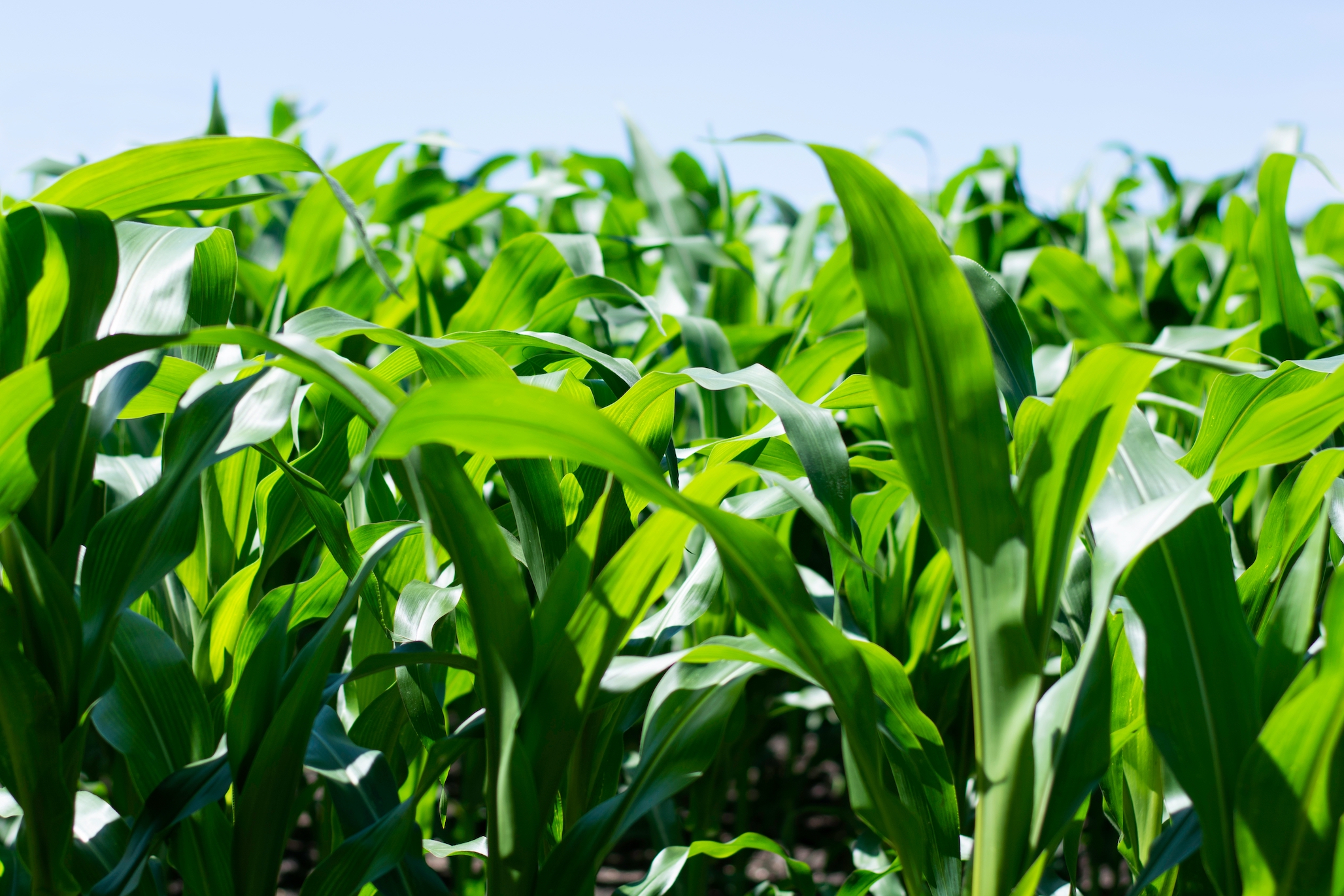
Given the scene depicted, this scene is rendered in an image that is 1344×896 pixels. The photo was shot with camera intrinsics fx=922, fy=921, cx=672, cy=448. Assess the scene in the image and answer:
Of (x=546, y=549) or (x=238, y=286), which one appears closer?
(x=546, y=549)

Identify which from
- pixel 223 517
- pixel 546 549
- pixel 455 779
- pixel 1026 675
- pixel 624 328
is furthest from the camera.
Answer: pixel 455 779

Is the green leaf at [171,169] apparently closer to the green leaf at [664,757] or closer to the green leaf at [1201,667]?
the green leaf at [664,757]

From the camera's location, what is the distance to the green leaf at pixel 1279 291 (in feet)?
2.74

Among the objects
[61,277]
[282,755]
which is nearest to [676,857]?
[282,755]

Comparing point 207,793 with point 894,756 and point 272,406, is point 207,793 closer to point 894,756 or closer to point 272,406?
point 272,406

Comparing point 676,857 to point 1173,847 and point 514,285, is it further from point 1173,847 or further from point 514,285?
point 514,285

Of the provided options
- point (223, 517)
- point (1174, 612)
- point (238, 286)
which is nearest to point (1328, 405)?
point (1174, 612)

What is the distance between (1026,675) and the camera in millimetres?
386

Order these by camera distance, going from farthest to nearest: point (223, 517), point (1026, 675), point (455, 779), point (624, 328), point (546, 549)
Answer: point (455, 779) → point (624, 328) → point (223, 517) → point (546, 549) → point (1026, 675)

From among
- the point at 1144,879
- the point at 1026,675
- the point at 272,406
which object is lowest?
the point at 1144,879

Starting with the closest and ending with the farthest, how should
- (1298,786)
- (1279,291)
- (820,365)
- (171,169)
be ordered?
(1298,786) → (171,169) → (820,365) → (1279,291)

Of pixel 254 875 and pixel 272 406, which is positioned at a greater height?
pixel 272 406

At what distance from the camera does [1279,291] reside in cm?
87

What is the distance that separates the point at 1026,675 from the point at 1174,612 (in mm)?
79
